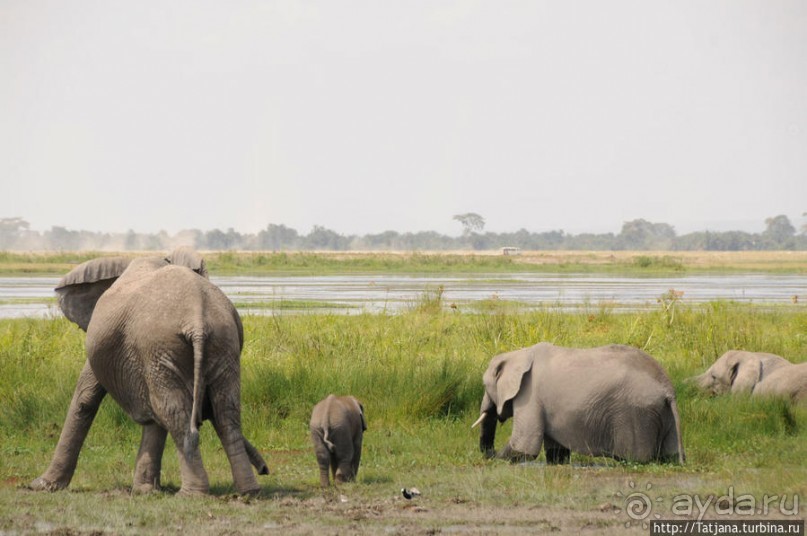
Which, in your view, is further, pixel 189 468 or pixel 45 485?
pixel 45 485

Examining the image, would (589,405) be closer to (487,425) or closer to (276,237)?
(487,425)

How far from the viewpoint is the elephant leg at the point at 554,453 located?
1124 centimetres

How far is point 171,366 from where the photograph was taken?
8.99 m

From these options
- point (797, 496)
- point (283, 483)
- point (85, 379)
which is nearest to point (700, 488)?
point (797, 496)

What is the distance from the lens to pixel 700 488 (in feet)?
30.2

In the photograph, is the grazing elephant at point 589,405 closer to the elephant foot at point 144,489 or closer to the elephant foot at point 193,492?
the elephant foot at point 193,492

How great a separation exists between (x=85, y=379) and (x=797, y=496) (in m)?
5.80

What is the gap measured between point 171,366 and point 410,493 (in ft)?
6.83

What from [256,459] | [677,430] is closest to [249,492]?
[256,459]

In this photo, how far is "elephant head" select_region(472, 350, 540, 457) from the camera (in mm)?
11078

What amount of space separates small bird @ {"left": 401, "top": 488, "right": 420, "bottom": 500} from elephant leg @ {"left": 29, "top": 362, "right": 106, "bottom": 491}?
110 inches

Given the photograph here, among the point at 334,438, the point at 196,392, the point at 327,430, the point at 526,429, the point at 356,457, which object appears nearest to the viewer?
the point at 196,392

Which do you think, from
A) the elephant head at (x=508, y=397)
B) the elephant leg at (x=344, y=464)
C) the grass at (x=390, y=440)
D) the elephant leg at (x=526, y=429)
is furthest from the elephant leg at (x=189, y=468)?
the elephant leg at (x=526, y=429)

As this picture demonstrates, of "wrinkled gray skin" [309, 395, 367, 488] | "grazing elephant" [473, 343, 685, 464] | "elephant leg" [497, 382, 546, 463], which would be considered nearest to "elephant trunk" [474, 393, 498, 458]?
"grazing elephant" [473, 343, 685, 464]
